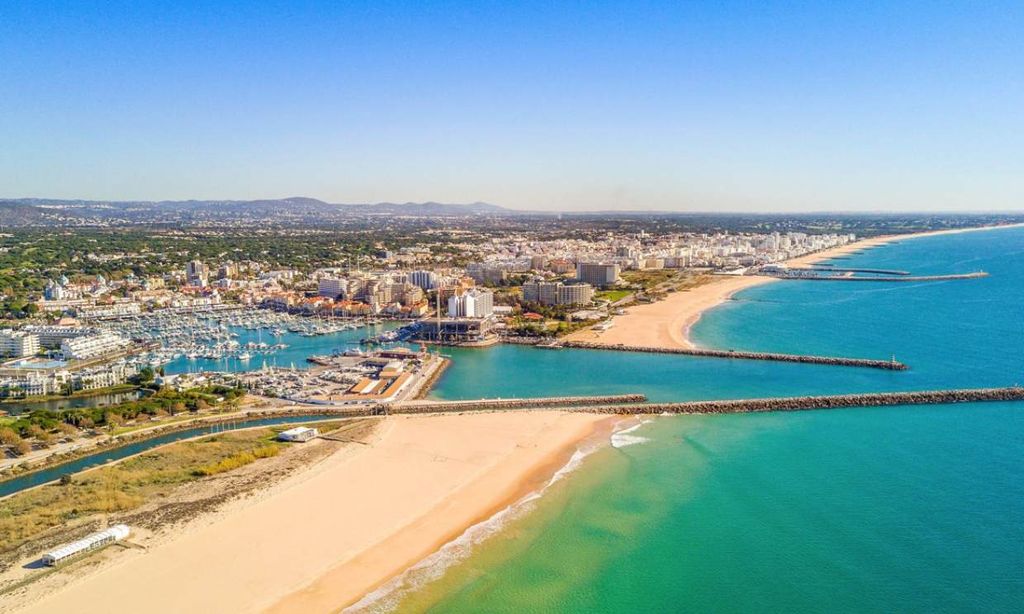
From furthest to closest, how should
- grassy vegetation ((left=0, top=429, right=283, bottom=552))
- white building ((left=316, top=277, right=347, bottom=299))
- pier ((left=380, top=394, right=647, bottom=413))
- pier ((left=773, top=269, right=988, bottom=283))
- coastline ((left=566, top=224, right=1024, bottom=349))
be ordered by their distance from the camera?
1. pier ((left=773, top=269, right=988, bottom=283))
2. white building ((left=316, top=277, right=347, bottom=299))
3. coastline ((left=566, top=224, right=1024, bottom=349))
4. pier ((left=380, top=394, right=647, bottom=413))
5. grassy vegetation ((left=0, top=429, right=283, bottom=552))

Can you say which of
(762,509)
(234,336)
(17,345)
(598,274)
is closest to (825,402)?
(762,509)

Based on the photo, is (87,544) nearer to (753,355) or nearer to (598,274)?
(753,355)

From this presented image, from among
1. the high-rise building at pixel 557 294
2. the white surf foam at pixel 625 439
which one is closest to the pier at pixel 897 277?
the high-rise building at pixel 557 294

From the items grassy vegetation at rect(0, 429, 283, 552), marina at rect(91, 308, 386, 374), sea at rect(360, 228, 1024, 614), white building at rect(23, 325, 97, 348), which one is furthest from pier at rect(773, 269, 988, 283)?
white building at rect(23, 325, 97, 348)

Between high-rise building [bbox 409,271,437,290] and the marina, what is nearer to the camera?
the marina

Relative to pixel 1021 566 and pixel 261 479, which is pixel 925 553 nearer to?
pixel 1021 566

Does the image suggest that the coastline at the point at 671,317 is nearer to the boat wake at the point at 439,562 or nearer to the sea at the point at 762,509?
the sea at the point at 762,509

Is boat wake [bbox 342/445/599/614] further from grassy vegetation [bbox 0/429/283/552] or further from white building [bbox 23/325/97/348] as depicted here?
white building [bbox 23/325/97/348]
